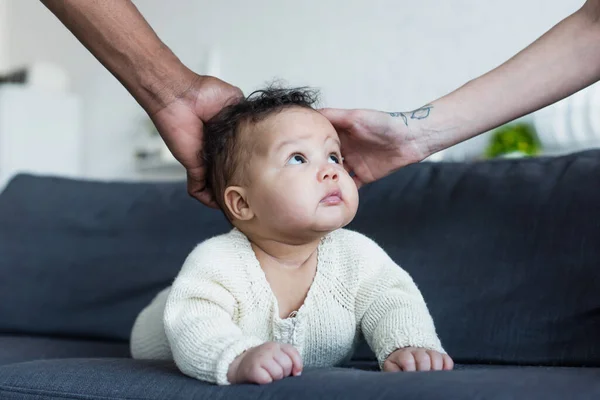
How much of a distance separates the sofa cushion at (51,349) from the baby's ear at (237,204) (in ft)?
1.78

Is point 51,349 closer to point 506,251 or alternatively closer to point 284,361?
point 284,361

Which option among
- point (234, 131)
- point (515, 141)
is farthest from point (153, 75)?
point (515, 141)

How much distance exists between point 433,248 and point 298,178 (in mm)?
501

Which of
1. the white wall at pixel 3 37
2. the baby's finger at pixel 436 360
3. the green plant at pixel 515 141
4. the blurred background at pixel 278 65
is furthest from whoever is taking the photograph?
the white wall at pixel 3 37

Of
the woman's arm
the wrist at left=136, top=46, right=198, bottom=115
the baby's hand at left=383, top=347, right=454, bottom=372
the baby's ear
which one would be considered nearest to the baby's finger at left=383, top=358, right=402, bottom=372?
the baby's hand at left=383, top=347, right=454, bottom=372

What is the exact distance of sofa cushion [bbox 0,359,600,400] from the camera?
827mm

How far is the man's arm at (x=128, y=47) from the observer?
1.33 metres

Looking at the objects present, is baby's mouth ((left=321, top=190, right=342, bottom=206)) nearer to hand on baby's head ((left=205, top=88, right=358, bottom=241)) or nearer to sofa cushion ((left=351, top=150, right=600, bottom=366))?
hand on baby's head ((left=205, top=88, right=358, bottom=241))

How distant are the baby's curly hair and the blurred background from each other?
1022mm

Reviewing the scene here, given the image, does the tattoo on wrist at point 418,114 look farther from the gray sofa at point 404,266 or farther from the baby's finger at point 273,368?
the baby's finger at point 273,368

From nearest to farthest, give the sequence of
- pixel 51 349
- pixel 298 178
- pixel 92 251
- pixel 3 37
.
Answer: pixel 298 178, pixel 51 349, pixel 92 251, pixel 3 37

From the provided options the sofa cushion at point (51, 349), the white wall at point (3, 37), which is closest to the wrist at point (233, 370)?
the sofa cushion at point (51, 349)

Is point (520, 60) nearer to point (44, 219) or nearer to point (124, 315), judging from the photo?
point (124, 315)

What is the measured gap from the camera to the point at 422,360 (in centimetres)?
104
